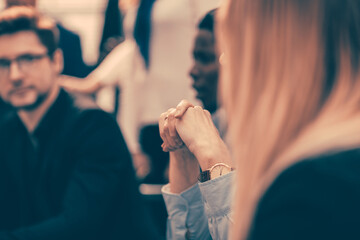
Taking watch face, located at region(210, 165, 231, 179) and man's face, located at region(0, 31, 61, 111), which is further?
man's face, located at region(0, 31, 61, 111)

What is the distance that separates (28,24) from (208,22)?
2.40ft

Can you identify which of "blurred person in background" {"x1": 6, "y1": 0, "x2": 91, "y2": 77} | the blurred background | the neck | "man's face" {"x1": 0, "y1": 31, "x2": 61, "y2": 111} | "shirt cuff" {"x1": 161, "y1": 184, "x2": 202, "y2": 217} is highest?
the blurred background

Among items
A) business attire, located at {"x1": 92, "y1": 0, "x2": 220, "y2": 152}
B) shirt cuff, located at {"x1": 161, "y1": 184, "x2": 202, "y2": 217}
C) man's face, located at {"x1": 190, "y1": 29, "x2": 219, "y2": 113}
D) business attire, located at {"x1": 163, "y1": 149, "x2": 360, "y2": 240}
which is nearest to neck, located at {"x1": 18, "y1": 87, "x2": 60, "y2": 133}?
man's face, located at {"x1": 190, "y1": 29, "x2": 219, "y2": 113}

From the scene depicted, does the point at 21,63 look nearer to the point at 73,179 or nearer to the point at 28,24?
the point at 28,24

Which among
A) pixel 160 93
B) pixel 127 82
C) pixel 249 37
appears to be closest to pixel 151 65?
pixel 160 93

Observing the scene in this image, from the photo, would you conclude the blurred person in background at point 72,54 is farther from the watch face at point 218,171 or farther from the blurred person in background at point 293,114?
the blurred person in background at point 293,114

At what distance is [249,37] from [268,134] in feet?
0.54

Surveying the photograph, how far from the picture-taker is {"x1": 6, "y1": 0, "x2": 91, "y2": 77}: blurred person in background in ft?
11.9

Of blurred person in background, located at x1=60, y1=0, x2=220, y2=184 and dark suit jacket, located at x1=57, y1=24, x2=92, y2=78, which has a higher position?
dark suit jacket, located at x1=57, y1=24, x2=92, y2=78

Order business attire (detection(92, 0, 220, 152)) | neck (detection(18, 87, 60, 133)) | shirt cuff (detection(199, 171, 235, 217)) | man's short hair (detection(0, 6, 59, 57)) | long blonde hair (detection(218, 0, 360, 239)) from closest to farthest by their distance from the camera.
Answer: long blonde hair (detection(218, 0, 360, 239)) < shirt cuff (detection(199, 171, 235, 217)) < neck (detection(18, 87, 60, 133)) < man's short hair (detection(0, 6, 59, 57)) < business attire (detection(92, 0, 220, 152))

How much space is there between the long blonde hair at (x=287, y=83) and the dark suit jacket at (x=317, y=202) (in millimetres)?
59

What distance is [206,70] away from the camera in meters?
2.31

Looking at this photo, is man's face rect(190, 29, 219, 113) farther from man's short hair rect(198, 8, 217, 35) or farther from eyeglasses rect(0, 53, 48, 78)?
eyeglasses rect(0, 53, 48, 78)

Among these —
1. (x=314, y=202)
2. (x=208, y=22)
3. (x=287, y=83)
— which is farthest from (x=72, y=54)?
(x=314, y=202)
